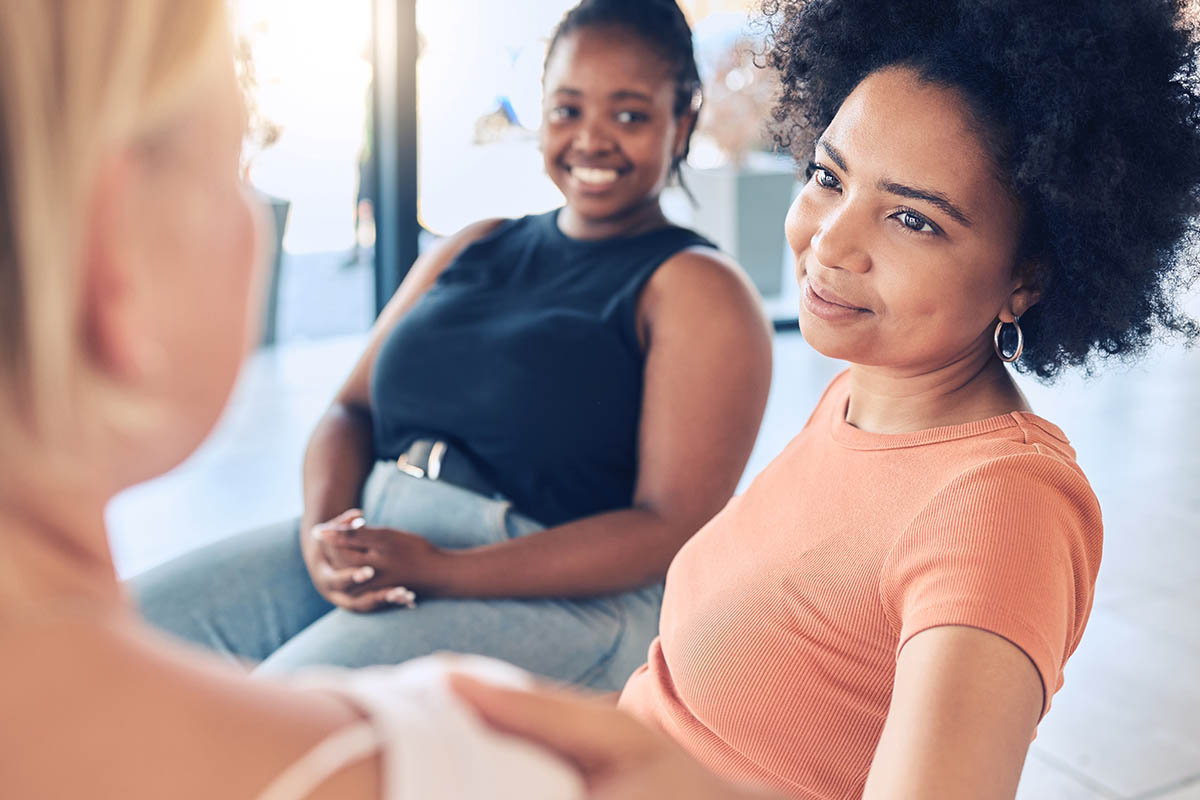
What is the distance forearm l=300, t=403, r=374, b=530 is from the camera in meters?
1.89

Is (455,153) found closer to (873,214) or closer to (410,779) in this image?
(873,214)

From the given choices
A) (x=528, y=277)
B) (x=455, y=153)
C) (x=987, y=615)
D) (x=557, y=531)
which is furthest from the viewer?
(x=455, y=153)

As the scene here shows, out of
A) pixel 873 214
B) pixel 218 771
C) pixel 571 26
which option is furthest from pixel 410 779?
pixel 571 26

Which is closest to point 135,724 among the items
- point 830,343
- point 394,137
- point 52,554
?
point 52,554

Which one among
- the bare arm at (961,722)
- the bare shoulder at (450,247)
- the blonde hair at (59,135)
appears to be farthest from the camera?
the bare shoulder at (450,247)

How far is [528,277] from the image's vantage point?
6.48 feet

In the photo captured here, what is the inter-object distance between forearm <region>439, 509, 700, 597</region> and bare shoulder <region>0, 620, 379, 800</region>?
3.95ft

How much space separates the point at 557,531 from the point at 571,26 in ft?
2.96

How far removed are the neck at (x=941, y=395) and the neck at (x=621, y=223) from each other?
78cm

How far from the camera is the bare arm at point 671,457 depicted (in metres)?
1.66

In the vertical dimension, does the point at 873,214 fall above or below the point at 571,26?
below

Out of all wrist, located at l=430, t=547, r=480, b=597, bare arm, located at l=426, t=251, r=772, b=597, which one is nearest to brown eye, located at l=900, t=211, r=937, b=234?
bare arm, located at l=426, t=251, r=772, b=597

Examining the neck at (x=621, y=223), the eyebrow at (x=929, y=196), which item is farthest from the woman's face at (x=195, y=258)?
the neck at (x=621, y=223)

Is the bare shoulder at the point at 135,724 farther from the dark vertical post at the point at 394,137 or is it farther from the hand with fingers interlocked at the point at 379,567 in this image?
the dark vertical post at the point at 394,137
